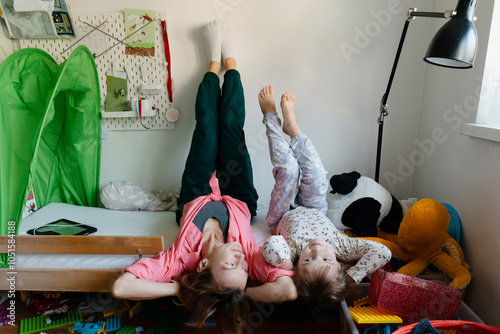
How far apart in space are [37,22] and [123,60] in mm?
467

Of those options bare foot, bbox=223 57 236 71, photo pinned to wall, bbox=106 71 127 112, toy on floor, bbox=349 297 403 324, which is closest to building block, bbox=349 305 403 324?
toy on floor, bbox=349 297 403 324

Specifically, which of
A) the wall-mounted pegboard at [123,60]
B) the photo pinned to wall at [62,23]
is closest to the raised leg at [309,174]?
the wall-mounted pegboard at [123,60]

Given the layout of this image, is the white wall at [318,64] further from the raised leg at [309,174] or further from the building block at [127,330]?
the building block at [127,330]

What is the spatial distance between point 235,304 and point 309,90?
1.14 meters

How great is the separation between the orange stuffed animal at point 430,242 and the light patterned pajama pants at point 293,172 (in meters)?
0.37

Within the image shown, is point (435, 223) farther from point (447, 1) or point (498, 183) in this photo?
point (447, 1)

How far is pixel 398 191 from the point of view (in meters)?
1.83

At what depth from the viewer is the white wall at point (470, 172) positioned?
46.4 inches

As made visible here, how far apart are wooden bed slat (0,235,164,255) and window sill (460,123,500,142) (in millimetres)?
1236

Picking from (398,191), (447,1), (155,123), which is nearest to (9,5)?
(155,123)

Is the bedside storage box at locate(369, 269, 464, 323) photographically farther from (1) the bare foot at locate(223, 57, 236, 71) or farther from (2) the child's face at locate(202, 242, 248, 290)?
(1) the bare foot at locate(223, 57, 236, 71)

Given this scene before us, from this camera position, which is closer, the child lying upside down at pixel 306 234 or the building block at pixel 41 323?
the child lying upside down at pixel 306 234

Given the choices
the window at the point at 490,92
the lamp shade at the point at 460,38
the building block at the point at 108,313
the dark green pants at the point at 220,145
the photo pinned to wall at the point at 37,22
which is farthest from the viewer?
the photo pinned to wall at the point at 37,22

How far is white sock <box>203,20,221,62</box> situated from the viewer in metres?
1.66
